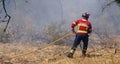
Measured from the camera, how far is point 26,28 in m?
20.1

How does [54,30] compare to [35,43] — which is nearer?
[35,43]

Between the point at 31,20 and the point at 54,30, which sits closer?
the point at 54,30

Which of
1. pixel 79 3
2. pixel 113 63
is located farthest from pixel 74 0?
pixel 113 63

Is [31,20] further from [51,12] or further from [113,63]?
[113,63]

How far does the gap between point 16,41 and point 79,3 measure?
12.9m

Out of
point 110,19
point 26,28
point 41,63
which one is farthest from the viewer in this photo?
point 110,19

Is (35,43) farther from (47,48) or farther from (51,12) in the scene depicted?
(51,12)

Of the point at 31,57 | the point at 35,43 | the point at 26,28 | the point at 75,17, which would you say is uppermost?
the point at 31,57

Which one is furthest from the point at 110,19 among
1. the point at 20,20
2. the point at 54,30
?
the point at 54,30

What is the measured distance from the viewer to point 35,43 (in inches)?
611

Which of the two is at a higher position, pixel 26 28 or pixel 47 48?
pixel 47 48

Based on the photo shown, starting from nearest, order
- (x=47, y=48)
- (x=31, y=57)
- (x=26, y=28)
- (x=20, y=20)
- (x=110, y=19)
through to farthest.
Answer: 1. (x=31, y=57)
2. (x=47, y=48)
3. (x=26, y=28)
4. (x=20, y=20)
5. (x=110, y=19)

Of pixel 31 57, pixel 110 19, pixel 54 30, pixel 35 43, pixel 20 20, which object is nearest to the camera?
pixel 31 57

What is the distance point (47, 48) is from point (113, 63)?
653 cm
